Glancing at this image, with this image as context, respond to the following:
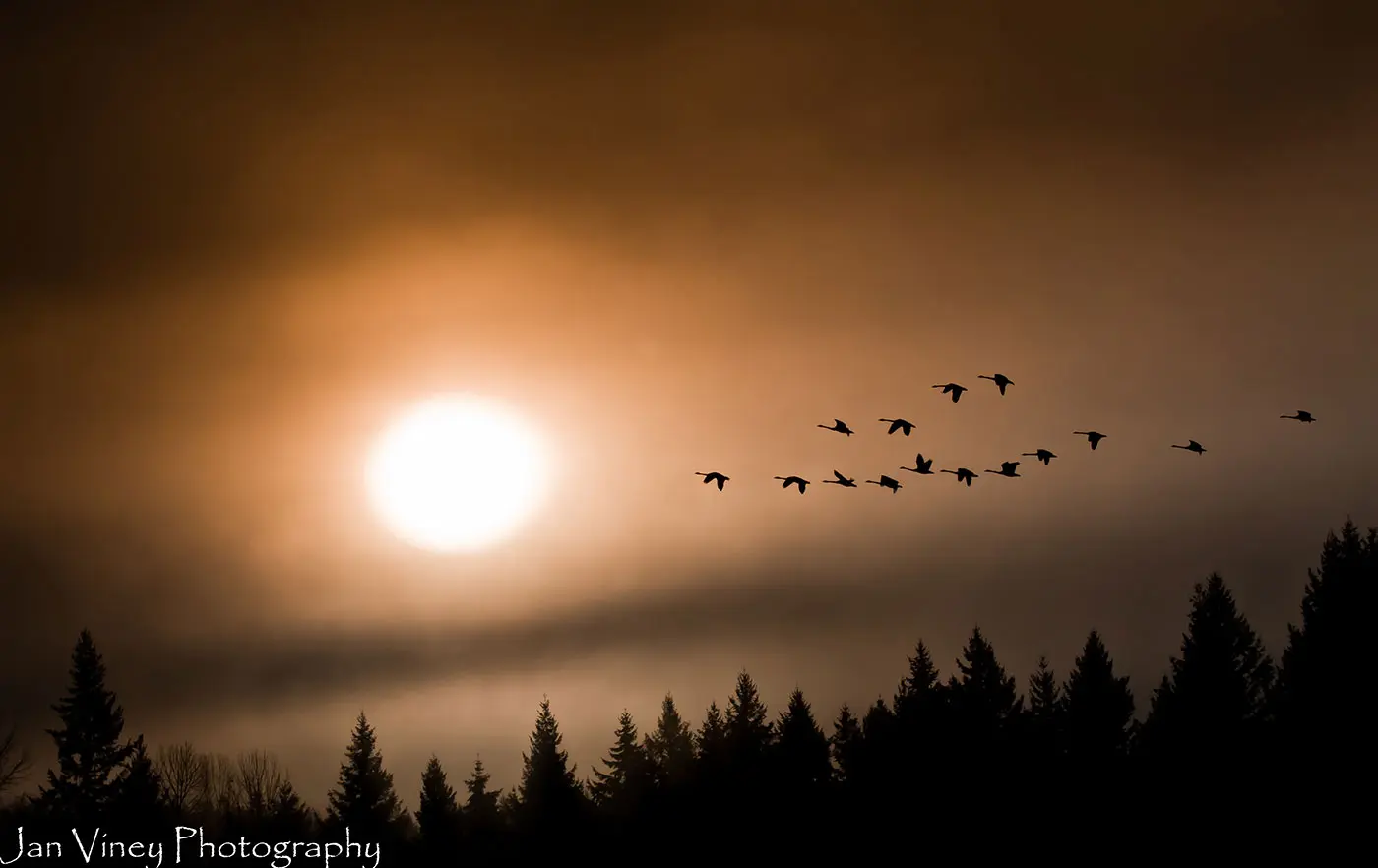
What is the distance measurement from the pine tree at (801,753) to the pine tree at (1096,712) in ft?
42.0

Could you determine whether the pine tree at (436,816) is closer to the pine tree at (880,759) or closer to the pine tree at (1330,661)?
the pine tree at (880,759)

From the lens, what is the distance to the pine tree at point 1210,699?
56.1m

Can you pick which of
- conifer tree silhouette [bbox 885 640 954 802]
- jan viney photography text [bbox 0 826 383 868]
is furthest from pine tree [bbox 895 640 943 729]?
jan viney photography text [bbox 0 826 383 868]

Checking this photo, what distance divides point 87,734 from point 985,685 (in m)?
49.4

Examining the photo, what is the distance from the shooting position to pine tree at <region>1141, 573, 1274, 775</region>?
56094mm

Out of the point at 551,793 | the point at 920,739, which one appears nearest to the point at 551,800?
the point at 551,793

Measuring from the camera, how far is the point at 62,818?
213 ft

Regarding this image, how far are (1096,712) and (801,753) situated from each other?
15227 mm

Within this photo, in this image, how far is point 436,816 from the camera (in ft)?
246

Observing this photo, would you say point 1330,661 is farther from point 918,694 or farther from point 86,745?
point 86,745

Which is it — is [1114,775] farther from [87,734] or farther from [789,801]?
[87,734]

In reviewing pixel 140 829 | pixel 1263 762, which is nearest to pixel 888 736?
pixel 1263 762

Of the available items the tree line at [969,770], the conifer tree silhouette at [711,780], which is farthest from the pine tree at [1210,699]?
the conifer tree silhouette at [711,780]

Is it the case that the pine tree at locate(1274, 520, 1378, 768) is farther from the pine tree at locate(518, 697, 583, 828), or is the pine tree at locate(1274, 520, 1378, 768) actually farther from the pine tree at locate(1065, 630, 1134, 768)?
the pine tree at locate(518, 697, 583, 828)
